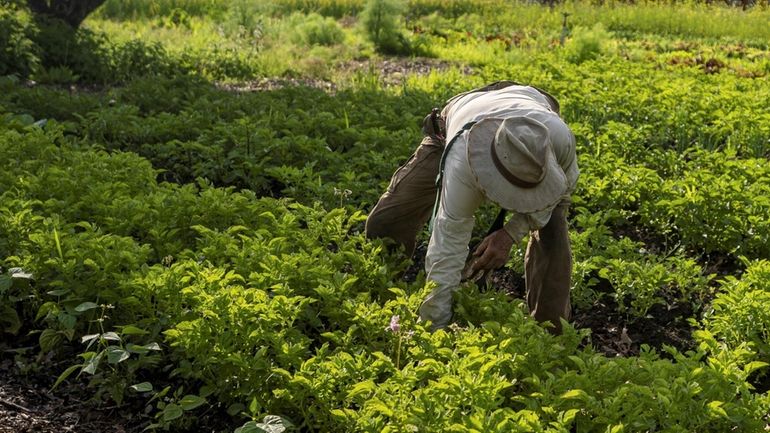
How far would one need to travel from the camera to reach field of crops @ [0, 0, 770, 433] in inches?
167

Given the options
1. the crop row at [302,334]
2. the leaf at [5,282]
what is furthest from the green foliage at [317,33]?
the leaf at [5,282]

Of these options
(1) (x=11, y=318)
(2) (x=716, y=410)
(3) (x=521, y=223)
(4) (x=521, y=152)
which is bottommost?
(1) (x=11, y=318)

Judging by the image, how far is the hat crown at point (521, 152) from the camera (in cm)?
424

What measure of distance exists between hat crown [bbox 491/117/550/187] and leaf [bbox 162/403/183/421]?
1.69m

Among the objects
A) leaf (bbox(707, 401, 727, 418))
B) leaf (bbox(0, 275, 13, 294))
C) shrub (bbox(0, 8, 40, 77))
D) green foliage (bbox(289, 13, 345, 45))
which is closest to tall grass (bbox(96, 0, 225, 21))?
green foliage (bbox(289, 13, 345, 45))

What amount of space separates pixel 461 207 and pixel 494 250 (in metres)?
0.24

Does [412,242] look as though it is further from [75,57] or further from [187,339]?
[75,57]

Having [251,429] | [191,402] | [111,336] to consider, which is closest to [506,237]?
[251,429]

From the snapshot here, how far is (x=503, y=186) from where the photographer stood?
171 inches

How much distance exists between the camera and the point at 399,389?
162 inches

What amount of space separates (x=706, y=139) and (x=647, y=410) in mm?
5842

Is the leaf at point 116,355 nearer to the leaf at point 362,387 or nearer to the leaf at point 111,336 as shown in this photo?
the leaf at point 111,336

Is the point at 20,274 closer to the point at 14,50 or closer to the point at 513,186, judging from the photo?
the point at 513,186

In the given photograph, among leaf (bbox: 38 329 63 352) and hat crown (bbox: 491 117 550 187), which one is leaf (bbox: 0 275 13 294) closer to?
leaf (bbox: 38 329 63 352)
